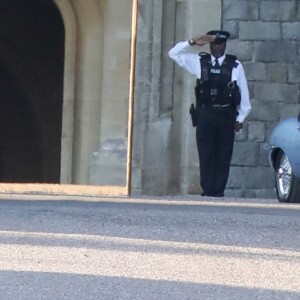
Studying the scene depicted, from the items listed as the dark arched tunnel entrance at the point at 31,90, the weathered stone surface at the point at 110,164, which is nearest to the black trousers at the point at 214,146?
the weathered stone surface at the point at 110,164

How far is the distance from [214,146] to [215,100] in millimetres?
648

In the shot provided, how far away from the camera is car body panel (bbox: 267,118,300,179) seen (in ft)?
48.9

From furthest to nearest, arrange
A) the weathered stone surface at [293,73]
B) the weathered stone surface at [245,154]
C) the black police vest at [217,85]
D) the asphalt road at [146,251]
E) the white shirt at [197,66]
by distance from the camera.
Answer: the weathered stone surface at [293,73] < the weathered stone surface at [245,154] < the white shirt at [197,66] < the black police vest at [217,85] < the asphalt road at [146,251]

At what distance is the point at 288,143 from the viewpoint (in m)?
15.1

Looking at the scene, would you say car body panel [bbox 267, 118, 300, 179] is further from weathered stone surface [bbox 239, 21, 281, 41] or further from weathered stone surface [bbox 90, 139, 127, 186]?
weathered stone surface [bbox 90, 139, 127, 186]

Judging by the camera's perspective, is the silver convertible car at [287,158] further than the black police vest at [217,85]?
No

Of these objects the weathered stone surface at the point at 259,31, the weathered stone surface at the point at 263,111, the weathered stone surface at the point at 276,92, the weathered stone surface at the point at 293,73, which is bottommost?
the weathered stone surface at the point at 263,111

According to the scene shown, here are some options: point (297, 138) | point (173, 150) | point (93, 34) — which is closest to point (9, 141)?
point (93, 34)

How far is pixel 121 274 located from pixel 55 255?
902mm

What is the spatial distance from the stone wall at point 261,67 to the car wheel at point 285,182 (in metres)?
1.94

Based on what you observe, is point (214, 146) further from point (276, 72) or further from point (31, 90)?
point (31, 90)

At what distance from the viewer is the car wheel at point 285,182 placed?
15.2m

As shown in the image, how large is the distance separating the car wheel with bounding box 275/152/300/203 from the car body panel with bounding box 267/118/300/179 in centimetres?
11

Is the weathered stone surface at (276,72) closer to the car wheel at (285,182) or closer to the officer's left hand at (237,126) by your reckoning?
the officer's left hand at (237,126)
